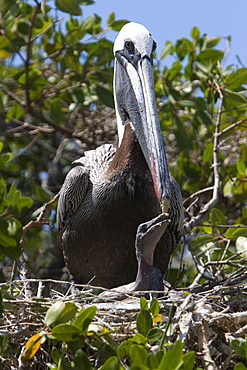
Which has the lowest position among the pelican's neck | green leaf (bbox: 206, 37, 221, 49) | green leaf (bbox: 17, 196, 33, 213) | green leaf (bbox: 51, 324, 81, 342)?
green leaf (bbox: 51, 324, 81, 342)

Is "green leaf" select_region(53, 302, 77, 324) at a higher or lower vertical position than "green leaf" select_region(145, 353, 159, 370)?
higher

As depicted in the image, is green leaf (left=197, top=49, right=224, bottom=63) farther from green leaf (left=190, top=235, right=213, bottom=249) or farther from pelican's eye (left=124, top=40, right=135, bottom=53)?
green leaf (left=190, top=235, right=213, bottom=249)

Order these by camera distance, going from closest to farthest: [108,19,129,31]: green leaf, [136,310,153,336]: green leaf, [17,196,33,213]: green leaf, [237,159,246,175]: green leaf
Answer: [136,310,153,336]: green leaf
[17,196,33,213]: green leaf
[237,159,246,175]: green leaf
[108,19,129,31]: green leaf

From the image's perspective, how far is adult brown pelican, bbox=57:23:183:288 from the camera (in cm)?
448

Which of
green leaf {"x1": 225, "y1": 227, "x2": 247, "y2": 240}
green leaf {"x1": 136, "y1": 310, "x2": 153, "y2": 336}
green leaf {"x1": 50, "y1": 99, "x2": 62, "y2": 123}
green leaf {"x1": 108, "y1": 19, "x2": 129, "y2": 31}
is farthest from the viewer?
green leaf {"x1": 50, "y1": 99, "x2": 62, "y2": 123}

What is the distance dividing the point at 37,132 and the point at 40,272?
1.28 meters

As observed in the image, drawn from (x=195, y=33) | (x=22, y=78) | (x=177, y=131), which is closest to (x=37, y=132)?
(x=22, y=78)

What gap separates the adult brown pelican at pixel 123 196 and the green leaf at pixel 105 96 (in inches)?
29.2

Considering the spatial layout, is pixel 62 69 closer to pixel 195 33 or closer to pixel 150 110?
pixel 195 33

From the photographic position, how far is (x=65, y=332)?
9.84 ft

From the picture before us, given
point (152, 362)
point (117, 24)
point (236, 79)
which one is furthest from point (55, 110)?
point (152, 362)

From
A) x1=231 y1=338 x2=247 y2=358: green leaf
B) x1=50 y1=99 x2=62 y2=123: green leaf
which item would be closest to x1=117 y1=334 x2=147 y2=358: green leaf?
x1=231 y1=338 x2=247 y2=358: green leaf

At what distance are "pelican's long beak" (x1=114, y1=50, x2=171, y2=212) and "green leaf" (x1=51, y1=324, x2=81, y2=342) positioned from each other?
1.08 metres

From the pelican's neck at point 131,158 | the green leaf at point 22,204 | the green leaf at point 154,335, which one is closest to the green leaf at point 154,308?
the green leaf at point 154,335
